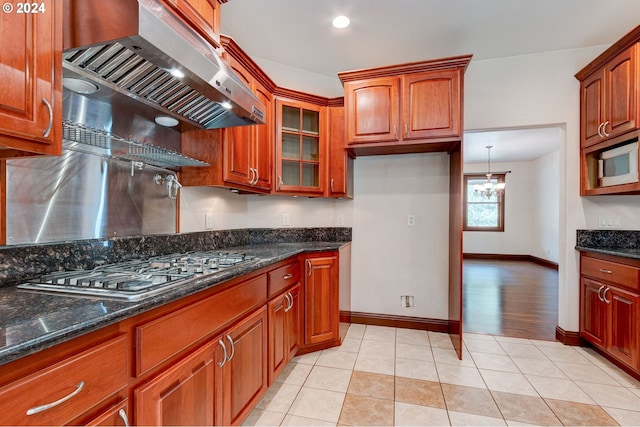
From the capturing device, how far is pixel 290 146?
2.83m

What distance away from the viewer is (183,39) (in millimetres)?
1230

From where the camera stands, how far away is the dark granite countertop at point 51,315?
2.18 feet

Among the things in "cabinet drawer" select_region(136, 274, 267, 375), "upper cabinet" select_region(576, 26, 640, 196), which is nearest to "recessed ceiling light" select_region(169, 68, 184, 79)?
"cabinet drawer" select_region(136, 274, 267, 375)

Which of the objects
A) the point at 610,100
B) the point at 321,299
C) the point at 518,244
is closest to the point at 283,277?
the point at 321,299

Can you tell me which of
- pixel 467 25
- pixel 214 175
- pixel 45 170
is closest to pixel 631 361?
pixel 467 25

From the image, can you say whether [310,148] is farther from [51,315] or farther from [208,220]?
[51,315]

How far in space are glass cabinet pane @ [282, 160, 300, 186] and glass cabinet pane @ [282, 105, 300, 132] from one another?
0.33m

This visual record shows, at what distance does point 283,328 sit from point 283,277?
0.36m

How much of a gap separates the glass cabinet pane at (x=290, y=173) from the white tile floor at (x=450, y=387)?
60.6 inches

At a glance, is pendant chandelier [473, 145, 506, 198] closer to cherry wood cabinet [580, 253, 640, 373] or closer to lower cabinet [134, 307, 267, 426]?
cherry wood cabinet [580, 253, 640, 373]

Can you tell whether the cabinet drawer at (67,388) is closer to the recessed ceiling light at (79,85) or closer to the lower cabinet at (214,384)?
the lower cabinet at (214,384)

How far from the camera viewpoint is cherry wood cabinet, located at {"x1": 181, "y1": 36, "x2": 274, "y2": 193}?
2002 millimetres

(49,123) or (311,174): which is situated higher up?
(311,174)

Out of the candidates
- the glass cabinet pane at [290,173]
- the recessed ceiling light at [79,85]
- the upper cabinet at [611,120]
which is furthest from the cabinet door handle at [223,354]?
the upper cabinet at [611,120]
